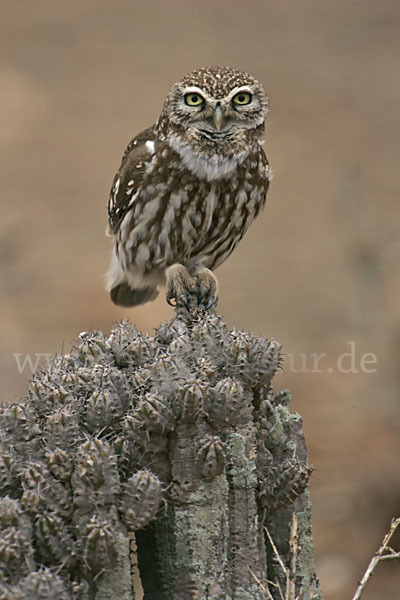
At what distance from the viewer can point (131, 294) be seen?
18.2ft

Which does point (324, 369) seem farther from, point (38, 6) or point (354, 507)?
point (38, 6)

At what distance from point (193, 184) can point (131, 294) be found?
119cm

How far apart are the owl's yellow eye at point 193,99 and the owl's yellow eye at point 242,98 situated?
165 mm

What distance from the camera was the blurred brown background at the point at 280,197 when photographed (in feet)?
26.0

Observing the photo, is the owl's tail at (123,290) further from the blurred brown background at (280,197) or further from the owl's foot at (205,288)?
the blurred brown background at (280,197)

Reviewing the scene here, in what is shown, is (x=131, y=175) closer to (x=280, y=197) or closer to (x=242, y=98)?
(x=242, y=98)

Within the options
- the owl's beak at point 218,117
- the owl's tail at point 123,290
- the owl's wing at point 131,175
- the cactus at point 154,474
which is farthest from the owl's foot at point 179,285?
the cactus at point 154,474

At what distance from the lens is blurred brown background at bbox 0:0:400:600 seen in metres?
7.91

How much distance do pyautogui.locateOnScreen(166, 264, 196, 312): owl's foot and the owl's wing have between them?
0.45 metres

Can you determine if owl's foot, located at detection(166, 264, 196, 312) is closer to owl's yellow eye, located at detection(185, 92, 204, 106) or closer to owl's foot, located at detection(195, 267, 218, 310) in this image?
owl's foot, located at detection(195, 267, 218, 310)

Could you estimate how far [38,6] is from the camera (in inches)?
606

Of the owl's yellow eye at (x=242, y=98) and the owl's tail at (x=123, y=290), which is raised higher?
the owl's yellow eye at (x=242, y=98)

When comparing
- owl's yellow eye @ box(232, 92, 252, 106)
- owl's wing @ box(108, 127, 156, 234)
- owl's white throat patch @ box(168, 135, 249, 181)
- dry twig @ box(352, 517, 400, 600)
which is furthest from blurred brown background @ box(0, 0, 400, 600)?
dry twig @ box(352, 517, 400, 600)

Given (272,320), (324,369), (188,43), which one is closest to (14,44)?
(188,43)
